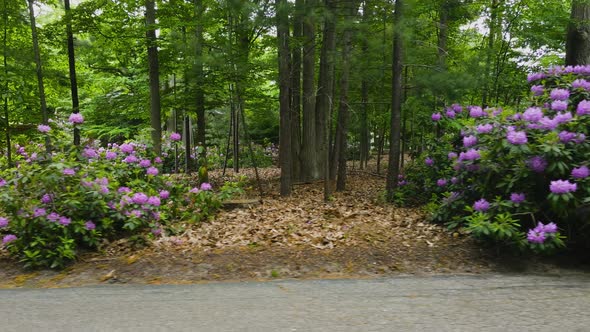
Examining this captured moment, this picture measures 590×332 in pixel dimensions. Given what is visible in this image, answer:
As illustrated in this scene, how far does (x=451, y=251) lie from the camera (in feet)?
15.9

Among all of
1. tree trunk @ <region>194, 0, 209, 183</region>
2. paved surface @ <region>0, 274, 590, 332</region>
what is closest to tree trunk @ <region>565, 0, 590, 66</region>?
paved surface @ <region>0, 274, 590, 332</region>

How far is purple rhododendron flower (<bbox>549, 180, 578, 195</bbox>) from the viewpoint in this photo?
4207 mm

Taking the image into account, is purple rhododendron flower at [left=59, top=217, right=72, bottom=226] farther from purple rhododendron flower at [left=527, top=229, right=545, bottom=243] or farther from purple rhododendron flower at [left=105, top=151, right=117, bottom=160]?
purple rhododendron flower at [left=527, top=229, right=545, bottom=243]

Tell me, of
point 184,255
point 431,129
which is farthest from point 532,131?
point 431,129

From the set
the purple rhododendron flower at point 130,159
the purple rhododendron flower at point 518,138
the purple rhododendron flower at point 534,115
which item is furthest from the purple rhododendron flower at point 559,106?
the purple rhododendron flower at point 130,159

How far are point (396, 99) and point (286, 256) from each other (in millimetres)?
4786

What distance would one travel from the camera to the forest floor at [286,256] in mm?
4319

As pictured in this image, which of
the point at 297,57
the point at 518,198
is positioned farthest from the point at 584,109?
the point at 297,57

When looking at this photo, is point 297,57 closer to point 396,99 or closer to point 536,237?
point 396,99

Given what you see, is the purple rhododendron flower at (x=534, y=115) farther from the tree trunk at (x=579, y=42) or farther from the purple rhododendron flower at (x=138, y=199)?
the purple rhododendron flower at (x=138, y=199)

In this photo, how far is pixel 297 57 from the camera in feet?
40.5

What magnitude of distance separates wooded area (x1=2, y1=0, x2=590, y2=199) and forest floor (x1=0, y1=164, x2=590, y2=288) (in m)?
2.72

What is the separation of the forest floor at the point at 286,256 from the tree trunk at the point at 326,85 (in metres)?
2.43

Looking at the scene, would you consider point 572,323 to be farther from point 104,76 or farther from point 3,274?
point 104,76
